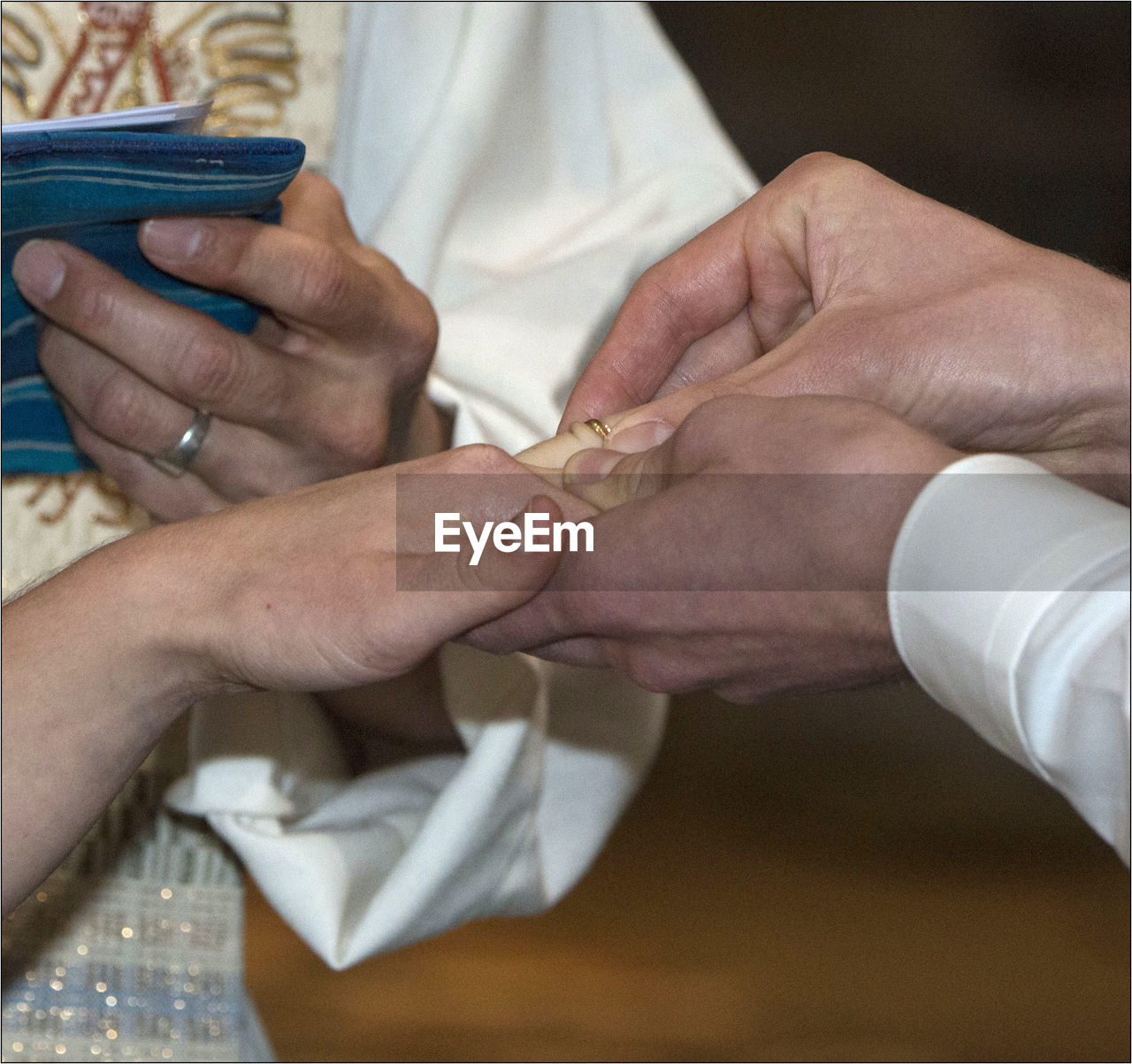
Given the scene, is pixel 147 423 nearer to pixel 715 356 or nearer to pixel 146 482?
pixel 146 482

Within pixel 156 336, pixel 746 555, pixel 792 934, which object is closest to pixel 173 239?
pixel 156 336

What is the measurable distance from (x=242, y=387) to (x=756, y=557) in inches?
11.0

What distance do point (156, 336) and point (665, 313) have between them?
21cm

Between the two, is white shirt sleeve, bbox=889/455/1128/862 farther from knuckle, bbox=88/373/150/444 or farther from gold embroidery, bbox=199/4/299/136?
gold embroidery, bbox=199/4/299/136

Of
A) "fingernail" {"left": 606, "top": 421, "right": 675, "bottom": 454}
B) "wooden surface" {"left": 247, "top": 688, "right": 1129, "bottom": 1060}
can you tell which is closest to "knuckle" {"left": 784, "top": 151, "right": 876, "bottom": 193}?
"fingernail" {"left": 606, "top": 421, "right": 675, "bottom": 454}

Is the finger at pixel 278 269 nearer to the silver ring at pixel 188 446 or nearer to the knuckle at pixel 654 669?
the silver ring at pixel 188 446

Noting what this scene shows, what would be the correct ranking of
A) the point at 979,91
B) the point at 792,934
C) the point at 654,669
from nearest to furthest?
the point at 654,669 < the point at 792,934 < the point at 979,91

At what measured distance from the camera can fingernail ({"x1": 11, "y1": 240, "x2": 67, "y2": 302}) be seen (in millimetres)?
475

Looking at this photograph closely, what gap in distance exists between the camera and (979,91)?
1.03 metres

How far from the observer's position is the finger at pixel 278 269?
19.2 inches

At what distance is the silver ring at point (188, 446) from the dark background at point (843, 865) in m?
0.41

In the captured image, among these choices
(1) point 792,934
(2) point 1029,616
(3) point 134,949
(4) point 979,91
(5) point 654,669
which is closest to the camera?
(2) point 1029,616

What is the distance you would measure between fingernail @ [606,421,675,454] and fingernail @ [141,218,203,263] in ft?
0.65

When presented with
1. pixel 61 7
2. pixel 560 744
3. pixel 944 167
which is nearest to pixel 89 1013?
pixel 560 744
